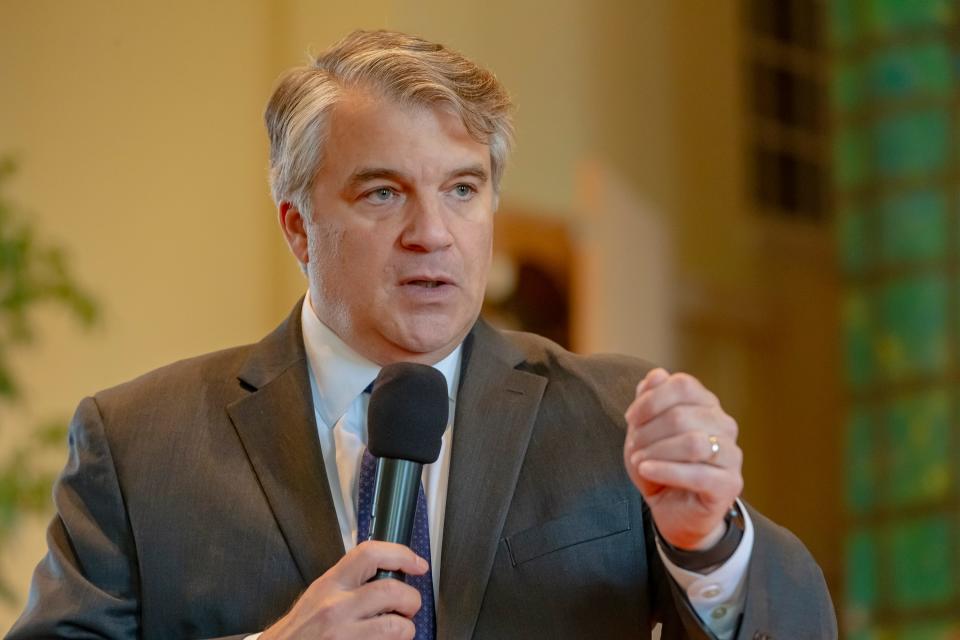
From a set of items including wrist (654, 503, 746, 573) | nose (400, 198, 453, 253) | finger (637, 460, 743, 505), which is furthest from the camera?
nose (400, 198, 453, 253)

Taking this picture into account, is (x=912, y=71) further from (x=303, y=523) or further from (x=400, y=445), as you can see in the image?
(x=400, y=445)

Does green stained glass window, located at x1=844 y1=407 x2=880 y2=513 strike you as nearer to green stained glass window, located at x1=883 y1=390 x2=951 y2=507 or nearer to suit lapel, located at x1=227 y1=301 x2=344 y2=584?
green stained glass window, located at x1=883 y1=390 x2=951 y2=507

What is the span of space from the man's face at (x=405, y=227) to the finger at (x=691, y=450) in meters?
0.47

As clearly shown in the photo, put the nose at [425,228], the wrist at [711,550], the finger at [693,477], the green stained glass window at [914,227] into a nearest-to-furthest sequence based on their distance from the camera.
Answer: the finger at [693,477] < the wrist at [711,550] < the nose at [425,228] < the green stained glass window at [914,227]

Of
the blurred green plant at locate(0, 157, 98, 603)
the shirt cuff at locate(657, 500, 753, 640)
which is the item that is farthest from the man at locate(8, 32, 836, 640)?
the blurred green plant at locate(0, 157, 98, 603)

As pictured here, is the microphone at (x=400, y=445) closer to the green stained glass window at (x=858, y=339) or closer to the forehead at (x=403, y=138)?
the forehead at (x=403, y=138)

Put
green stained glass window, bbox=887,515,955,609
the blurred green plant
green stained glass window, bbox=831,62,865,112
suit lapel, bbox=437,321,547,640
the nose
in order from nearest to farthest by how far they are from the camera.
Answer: suit lapel, bbox=437,321,547,640
the nose
the blurred green plant
green stained glass window, bbox=887,515,955,609
green stained glass window, bbox=831,62,865,112

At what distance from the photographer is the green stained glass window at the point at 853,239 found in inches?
311

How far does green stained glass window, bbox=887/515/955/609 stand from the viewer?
24.4ft

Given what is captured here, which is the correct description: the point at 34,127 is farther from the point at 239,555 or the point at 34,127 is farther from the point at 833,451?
the point at 833,451

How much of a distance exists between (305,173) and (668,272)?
3.99 m

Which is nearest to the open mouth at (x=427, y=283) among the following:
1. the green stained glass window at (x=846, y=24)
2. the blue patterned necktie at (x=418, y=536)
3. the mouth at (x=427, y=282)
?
the mouth at (x=427, y=282)

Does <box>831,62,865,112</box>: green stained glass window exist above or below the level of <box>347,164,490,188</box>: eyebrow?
below

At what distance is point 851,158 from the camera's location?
26.3 ft
